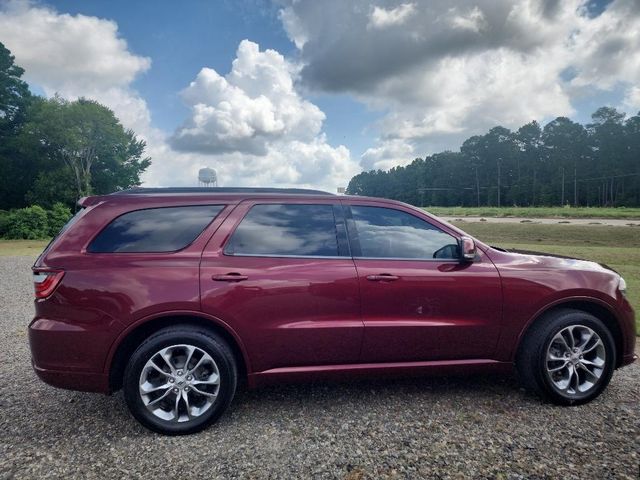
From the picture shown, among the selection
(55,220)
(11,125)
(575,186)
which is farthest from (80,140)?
(575,186)

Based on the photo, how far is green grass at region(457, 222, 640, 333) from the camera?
1328cm

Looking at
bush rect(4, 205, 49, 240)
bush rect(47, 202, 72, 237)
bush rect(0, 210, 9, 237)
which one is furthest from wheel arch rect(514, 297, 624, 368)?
bush rect(0, 210, 9, 237)

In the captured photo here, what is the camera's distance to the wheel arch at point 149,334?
284cm

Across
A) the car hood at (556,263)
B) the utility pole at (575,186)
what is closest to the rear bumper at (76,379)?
the car hood at (556,263)

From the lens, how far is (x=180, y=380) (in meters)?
2.87

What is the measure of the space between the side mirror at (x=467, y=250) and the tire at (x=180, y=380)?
1.94m

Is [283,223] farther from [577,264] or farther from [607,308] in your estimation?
[607,308]

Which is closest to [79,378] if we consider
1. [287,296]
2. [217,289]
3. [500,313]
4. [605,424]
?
[217,289]

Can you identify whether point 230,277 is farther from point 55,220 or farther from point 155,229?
point 55,220

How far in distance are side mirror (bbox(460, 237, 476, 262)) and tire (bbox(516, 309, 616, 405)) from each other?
2.75 ft

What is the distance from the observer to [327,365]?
3.09m

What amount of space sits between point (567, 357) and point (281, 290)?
2.41 meters

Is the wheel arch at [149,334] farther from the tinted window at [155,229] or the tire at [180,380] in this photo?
the tinted window at [155,229]

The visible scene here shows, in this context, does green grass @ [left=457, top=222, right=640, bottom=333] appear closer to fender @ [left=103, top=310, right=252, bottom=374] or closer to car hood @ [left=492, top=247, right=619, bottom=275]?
car hood @ [left=492, top=247, right=619, bottom=275]
